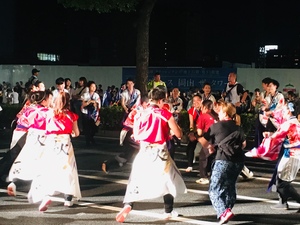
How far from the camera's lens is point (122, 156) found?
444 inches

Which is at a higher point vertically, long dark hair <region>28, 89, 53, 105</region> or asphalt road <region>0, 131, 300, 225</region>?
long dark hair <region>28, 89, 53, 105</region>

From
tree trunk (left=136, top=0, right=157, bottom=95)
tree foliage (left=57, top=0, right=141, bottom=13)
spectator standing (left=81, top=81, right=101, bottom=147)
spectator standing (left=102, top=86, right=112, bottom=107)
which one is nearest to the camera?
spectator standing (left=81, top=81, right=101, bottom=147)

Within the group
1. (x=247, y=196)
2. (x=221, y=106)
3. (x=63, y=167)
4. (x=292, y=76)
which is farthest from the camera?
(x=292, y=76)

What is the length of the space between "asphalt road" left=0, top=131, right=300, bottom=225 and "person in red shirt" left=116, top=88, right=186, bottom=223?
45cm

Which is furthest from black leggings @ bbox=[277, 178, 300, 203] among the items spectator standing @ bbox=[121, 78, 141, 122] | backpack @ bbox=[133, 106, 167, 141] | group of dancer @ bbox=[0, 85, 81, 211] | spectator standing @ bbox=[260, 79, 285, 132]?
spectator standing @ bbox=[121, 78, 141, 122]

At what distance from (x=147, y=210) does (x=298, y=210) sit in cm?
218

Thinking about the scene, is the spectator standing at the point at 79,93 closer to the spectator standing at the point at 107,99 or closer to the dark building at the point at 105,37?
the spectator standing at the point at 107,99

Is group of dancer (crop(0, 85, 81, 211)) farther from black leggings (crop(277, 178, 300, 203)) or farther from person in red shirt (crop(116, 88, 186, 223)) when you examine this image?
black leggings (crop(277, 178, 300, 203))

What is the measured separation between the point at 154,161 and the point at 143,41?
12014mm

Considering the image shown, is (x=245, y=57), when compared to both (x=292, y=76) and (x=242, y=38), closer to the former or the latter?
(x=242, y=38)

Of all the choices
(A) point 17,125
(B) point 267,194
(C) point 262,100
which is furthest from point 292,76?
(A) point 17,125

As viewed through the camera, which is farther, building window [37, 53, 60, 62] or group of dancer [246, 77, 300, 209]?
building window [37, 53, 60, 62]

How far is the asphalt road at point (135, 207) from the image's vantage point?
7.30 m

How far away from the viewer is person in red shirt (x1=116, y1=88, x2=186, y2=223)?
274 inches
